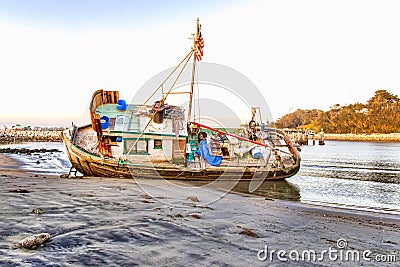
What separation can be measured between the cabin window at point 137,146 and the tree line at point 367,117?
126 m

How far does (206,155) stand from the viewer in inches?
682

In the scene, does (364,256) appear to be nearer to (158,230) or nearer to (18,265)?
(158,230)

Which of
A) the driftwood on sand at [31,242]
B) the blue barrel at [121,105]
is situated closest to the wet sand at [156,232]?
the driftwood on sand at [31,242]

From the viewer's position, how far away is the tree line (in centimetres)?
12038

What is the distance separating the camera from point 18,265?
12.1 ft

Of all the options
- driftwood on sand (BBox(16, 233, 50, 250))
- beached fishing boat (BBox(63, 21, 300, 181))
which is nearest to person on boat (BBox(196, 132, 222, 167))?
beached fishing boat (BBox(63, 21, 300, 181))

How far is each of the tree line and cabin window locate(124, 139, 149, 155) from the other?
12596cm

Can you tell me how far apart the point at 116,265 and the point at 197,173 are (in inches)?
497

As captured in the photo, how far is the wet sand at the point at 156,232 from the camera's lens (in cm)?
431

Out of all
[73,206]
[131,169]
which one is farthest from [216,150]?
[73,206]

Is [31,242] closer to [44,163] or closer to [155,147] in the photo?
[155,147]

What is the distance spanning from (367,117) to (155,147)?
129 m

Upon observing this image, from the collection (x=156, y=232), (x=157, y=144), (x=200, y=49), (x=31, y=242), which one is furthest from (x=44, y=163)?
(x=31, y=242)

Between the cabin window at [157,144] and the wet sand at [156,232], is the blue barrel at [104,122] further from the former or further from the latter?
the wet sand at [156,232]
